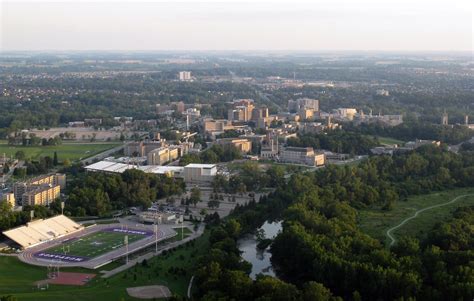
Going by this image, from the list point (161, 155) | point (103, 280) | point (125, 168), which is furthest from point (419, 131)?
point (103, 280)

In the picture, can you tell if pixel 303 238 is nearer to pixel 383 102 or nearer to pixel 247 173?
pixel 247 173

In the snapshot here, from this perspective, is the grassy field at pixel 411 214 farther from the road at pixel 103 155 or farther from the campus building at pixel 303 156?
the road at pixel 103 155

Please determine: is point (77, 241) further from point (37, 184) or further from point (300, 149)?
point (300, 149)

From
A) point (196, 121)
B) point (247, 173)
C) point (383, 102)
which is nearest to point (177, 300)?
point (247, 173)

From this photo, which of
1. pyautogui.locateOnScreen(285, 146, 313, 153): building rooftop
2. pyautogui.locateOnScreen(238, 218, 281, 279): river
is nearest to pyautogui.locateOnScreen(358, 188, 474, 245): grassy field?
pyautogui.locateOnScreen(238, 218, 281, 279): river

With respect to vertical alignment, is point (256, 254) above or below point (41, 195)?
below

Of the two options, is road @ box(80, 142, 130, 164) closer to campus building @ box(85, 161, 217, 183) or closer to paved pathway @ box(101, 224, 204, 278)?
campus building @ box(85, 161, 217, 183)
